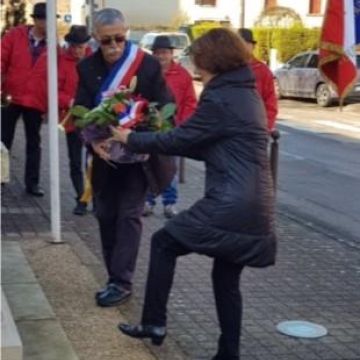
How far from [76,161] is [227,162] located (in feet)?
15.7

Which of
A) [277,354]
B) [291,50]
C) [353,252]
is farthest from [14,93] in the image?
[291,50]

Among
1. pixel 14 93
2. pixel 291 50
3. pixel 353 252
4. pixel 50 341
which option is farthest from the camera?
pixel 291 50

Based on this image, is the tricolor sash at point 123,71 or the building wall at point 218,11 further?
the building wall at point 218,11

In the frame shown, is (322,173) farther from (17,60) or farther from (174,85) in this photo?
(17,60)

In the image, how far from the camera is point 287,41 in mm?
41969

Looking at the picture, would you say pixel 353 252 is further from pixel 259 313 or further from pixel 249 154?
pixel 249 154

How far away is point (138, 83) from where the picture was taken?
5.91 meters

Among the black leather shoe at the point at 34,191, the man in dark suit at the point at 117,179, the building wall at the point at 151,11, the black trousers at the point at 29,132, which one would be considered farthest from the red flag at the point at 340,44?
the building wall at the point at 151,11

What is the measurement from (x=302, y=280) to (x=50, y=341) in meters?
2.48

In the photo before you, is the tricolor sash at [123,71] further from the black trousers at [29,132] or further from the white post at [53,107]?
the black trousers at [29,132]

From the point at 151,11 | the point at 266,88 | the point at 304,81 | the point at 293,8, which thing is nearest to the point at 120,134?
the point at 266,88

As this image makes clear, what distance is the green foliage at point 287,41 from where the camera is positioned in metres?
41.8

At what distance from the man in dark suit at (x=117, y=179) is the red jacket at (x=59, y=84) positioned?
3.04 meters

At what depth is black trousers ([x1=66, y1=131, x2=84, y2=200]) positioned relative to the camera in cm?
922
